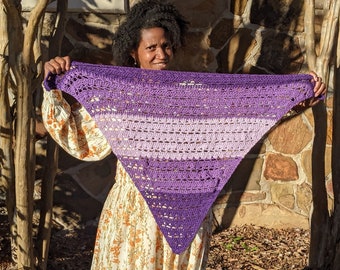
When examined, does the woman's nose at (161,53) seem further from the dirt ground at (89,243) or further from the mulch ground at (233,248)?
the mulch ground at (233,248)

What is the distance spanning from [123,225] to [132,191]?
14 centimetres

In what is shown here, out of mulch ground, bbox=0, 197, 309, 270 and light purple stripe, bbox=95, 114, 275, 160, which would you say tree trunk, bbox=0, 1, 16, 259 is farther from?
light purple stripe, bbox=95, 114, 275, 160

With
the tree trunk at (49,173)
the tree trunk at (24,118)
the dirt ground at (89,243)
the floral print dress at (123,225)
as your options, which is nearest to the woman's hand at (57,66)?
the floral print dress at (123,225)

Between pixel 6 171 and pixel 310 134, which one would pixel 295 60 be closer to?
pixel 310 134

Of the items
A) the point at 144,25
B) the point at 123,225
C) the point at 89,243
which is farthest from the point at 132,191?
the point at 89,243

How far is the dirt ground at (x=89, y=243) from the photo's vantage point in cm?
373

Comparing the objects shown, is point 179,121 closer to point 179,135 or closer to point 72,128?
point 179,135

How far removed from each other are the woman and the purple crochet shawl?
0.07 meters

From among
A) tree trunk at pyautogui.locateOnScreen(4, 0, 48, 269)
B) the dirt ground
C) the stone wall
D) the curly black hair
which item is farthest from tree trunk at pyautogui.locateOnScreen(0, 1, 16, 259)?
the stone wall

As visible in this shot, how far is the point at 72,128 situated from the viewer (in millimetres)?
2211

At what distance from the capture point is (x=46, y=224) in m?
3.18

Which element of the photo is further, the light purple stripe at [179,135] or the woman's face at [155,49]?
the woman's face at [155,49]

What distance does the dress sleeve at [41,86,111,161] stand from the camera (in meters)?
2.16

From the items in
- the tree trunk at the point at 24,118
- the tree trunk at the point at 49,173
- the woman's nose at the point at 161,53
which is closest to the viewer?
the woman's nose at the point at 161,53
